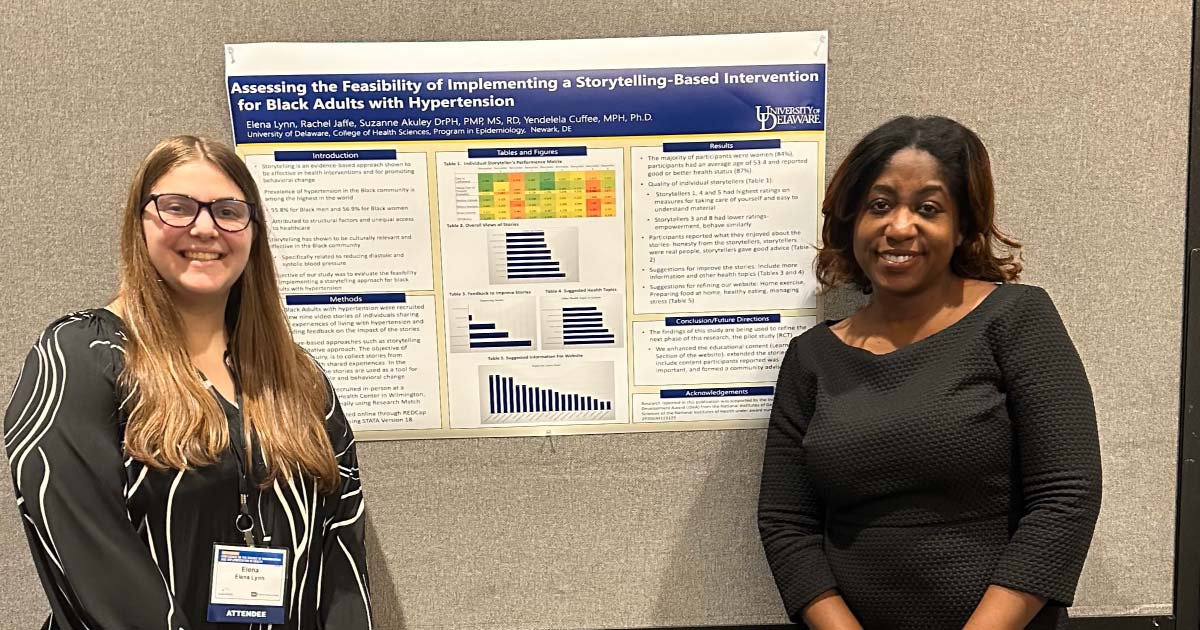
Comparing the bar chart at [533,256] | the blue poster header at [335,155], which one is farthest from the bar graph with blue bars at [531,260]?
the blue poster header at [335,155]

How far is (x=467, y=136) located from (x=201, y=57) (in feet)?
1.62

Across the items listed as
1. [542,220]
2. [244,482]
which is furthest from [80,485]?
[542,220]

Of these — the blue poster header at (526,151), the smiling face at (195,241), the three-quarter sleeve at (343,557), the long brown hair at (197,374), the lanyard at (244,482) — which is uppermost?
the blue poster header at (526,151)

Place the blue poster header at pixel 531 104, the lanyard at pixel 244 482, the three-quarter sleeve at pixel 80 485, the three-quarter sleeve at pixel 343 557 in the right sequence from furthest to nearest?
the blue poster header at pixel 531 104 < the three-quarter sleeve at pixel 343 557 < the lanyard at pixel 244 482 < the three-quarter sleeve at pixel 80 485

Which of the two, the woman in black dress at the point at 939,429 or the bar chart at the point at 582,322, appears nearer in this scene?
the woman in black dress at the point at 939,429

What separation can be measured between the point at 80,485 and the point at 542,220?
0.83m

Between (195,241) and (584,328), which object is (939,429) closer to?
(584,328)

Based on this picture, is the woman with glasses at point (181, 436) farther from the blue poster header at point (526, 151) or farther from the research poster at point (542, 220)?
the blue poster header at point (526, 151)

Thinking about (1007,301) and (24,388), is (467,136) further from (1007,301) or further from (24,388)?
(1007,301)

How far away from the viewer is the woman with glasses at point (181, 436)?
0.99 metres

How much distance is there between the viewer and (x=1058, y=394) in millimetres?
1122

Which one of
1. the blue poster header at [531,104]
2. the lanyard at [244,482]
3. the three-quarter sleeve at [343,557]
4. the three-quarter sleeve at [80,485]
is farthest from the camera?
the blue poster header at [531,104]

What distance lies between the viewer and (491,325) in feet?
4.97

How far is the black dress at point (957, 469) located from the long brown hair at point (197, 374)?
79 centimetres
